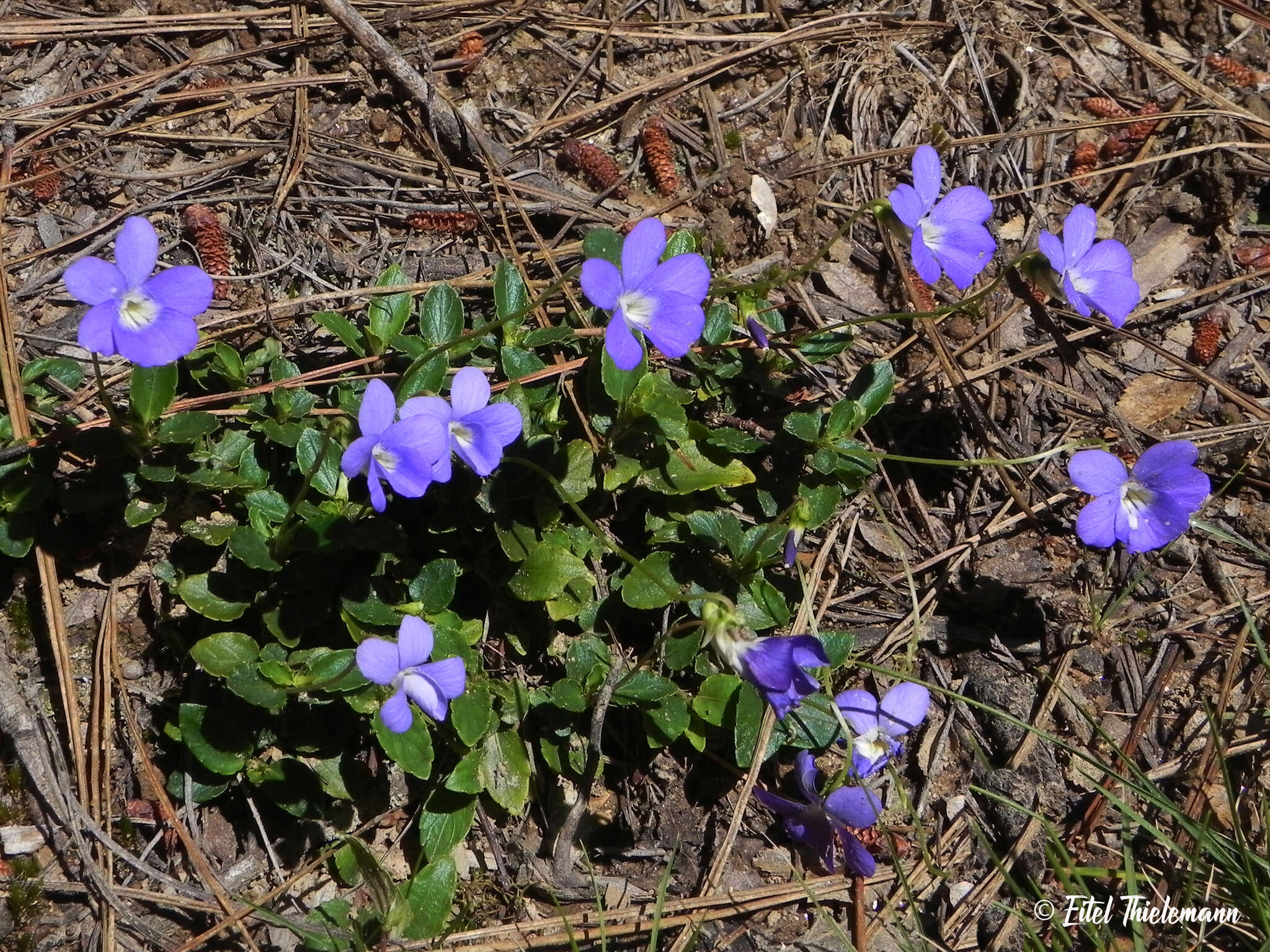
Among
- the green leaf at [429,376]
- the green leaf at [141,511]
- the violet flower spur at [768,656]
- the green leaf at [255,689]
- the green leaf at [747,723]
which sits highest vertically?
the green leaf at [429,376]

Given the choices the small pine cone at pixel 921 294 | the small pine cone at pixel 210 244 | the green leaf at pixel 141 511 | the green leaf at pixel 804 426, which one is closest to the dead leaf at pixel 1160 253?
the small pine cone at pixel 921 294

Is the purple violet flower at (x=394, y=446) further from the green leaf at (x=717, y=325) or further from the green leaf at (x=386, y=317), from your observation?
the green leaf at (x=717, y=325)

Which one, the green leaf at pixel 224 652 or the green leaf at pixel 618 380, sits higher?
the green leaf at pixel 618 380

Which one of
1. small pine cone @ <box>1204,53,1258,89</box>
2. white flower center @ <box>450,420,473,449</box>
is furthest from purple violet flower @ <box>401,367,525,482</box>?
small pine cone @ <box>1204,53,1258,89</box>

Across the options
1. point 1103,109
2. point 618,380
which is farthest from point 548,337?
point 1103,109

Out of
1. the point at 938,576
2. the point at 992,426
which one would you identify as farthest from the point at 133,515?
the point at 992,426

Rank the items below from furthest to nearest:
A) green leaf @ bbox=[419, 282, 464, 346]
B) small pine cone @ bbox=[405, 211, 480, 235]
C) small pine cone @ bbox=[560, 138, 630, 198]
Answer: small pine cone @ bbox=[560, 138, 630, 198] < small pine cone @ bbox=[405, 211, 480, 235] < green leaf @ bbox=[419, 282, 464, 346]

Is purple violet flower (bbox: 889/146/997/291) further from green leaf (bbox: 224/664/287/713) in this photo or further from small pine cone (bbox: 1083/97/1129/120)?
green leaf (bbox: 224/664/287/713)
